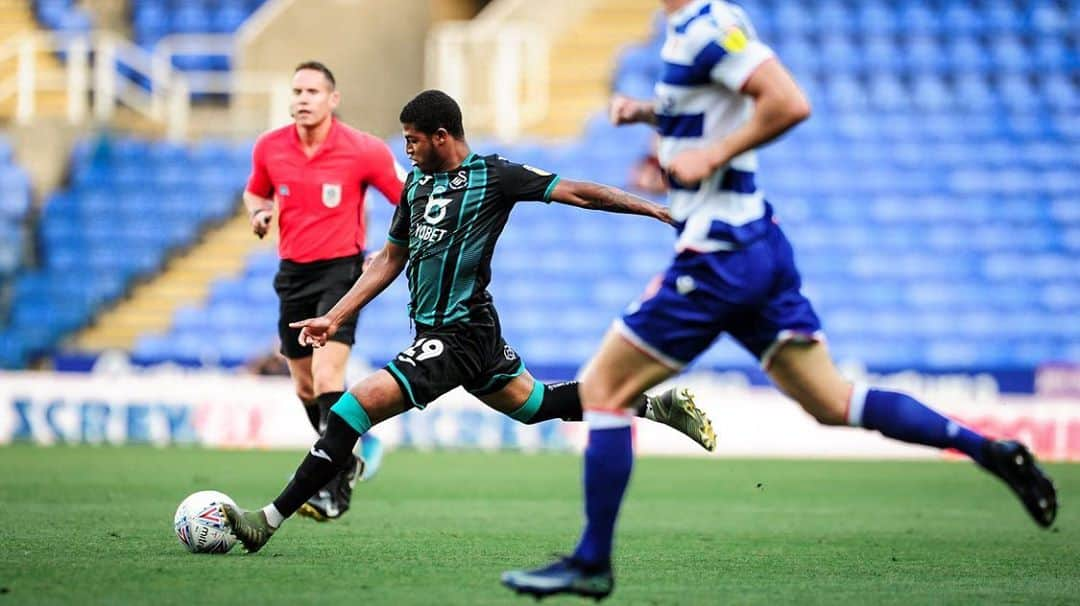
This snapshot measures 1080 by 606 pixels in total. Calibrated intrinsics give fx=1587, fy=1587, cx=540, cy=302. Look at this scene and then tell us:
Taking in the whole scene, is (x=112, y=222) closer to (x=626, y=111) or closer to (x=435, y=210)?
(x=435, y=210)

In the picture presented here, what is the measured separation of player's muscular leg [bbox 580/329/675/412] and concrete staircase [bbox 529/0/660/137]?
16.0 metres

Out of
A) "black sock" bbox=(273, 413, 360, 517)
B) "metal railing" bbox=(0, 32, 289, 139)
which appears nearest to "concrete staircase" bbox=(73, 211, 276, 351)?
"metal railing" bbox=(0, 32, 289, 139)

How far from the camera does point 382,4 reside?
23203 mm

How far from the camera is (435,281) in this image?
719cm

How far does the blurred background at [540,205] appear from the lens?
17.1 m

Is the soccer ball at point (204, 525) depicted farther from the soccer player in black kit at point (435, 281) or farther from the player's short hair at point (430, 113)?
the player's short hair at point (430, 113)

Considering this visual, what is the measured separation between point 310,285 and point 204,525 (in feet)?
7.21

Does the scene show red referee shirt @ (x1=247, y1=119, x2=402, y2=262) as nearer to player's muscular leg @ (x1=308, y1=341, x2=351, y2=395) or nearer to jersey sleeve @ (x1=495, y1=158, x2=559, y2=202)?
player's muscular leg @ (x1=308, y1=341, x2=351, y2=395)

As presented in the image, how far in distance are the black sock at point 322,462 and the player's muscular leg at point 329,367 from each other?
1609 millimetres

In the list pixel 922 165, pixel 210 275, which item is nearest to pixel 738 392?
pixel 922 165

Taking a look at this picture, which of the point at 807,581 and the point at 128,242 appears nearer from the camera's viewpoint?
the point at 807,581

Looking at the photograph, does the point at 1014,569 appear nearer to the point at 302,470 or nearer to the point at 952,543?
the point at 952,543

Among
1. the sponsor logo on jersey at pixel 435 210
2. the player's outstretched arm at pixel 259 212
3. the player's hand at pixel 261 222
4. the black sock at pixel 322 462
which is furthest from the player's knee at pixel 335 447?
the player's hand at pixel 261 222

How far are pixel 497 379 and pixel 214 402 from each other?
9.81 meters
